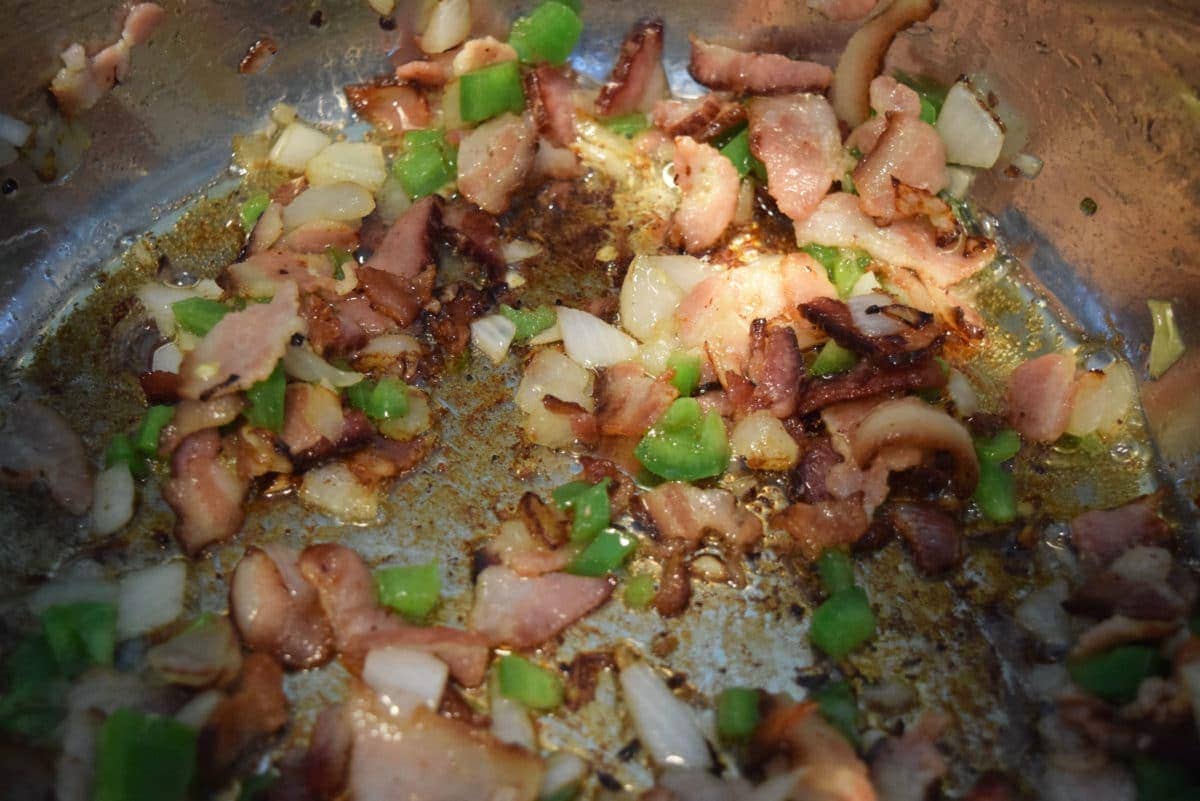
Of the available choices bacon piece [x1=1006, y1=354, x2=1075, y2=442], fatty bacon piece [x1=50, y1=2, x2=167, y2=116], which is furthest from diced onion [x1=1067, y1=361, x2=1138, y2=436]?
fatty bacon piece [x1=50, y1=2, x2=167, y2=116]

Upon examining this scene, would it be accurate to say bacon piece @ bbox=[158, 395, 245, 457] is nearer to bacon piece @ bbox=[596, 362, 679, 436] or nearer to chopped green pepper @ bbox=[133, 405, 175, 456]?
chopped green pepper @ bbox=[133, 405, 175, 456]

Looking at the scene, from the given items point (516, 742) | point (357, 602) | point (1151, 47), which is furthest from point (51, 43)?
point (1151, 47)

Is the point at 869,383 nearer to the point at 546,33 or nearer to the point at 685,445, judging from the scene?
the point at 685,445

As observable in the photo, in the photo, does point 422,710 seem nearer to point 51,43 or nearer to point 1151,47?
point 51,43

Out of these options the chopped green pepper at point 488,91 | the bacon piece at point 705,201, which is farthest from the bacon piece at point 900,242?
the chopped green pepper at point 488,91

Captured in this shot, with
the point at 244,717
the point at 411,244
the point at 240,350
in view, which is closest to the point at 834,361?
the point at 411,244
